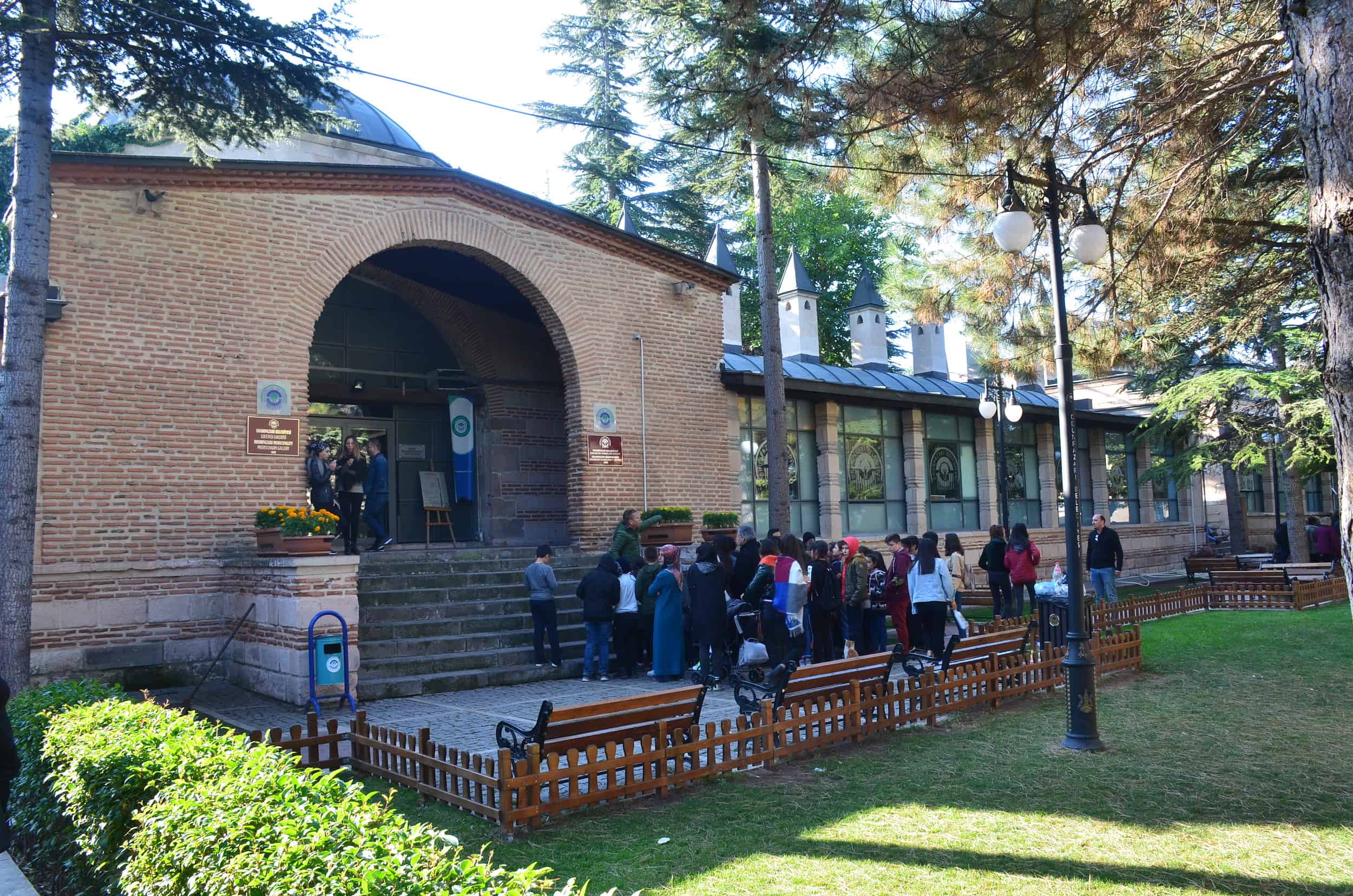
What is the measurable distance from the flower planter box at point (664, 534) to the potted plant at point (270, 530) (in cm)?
542

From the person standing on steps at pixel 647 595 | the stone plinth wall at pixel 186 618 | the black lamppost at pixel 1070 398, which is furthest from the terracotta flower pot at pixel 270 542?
the black lamppost at pixel 1070 398

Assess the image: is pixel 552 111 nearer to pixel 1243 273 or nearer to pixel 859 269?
pixel 859 269

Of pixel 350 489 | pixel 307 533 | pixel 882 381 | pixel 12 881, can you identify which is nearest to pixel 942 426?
pixel 882 381

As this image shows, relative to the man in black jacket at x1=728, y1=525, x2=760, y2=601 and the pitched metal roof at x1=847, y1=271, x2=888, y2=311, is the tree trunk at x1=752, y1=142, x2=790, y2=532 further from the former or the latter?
the pitched metal roof at x1=847, y1=271, x2=888, y2=311

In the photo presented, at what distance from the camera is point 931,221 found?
11.9 meters

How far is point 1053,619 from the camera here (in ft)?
37.2

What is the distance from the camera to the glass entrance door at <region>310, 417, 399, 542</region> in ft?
55.4

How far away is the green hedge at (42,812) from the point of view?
508 cm

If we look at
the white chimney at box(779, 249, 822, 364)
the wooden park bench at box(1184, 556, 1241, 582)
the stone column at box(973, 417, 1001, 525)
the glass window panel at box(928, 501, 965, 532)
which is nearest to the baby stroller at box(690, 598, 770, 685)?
the glass window panel at box(928, 501, 965, 532)

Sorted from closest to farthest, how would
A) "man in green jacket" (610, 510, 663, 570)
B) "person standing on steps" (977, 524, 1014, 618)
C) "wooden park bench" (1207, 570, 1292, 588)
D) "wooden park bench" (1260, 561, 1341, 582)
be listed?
"man in green jacket" (610, 510, 663, 570)
"person standing on steps" (977, 524, 1014, 618)
"wooden park bench" (1207, 570, 1292, 588)
"wooden park bench" (1260, 561, 1341, 582)

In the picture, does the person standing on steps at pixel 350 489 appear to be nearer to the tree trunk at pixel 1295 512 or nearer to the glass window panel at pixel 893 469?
the glass window panel at pixel 893 469

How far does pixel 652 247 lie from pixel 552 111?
19917mm

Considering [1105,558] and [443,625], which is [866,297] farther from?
[443,625]

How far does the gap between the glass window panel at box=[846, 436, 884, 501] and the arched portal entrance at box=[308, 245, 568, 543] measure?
606cm
